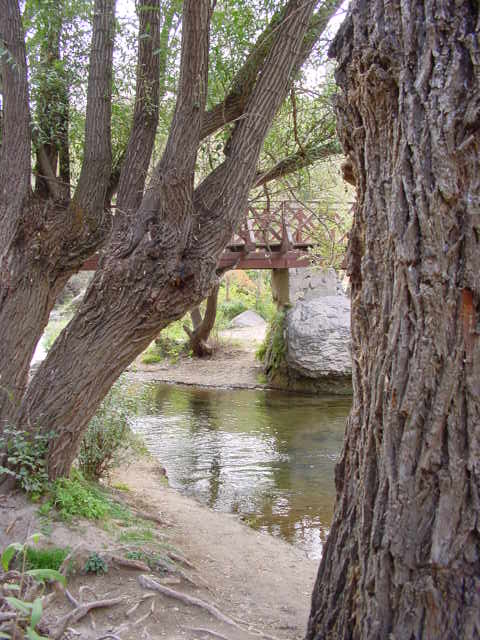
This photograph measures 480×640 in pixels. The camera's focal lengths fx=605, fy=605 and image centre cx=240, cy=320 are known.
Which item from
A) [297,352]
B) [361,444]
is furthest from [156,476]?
[297,352]

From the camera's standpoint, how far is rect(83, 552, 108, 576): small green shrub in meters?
3.60

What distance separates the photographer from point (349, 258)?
8.31ft

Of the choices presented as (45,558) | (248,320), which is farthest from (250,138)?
(248,320)

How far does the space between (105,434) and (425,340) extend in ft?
14.7

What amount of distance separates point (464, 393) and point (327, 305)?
14.3 metres

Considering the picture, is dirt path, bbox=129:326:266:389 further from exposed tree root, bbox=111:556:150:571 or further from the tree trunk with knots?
exposed tree root, bbox=111:556:150:571

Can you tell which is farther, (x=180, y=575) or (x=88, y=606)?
(x=180, y=575)

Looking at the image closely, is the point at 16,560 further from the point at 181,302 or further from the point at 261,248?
the point at 261,248

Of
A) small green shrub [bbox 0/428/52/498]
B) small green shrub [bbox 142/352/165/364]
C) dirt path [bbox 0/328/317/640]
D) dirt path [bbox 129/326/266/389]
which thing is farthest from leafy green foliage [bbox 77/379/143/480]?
small green shrub [bbox 142/352/165/364]

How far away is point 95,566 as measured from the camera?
3.61 m

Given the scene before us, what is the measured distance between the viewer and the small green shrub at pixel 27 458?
4.13 meters

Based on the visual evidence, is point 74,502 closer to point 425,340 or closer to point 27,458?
point 27,458

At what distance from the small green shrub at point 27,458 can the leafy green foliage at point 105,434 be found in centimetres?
155

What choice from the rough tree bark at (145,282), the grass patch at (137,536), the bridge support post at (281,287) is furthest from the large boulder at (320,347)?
the rough tree bark at (145,282)
